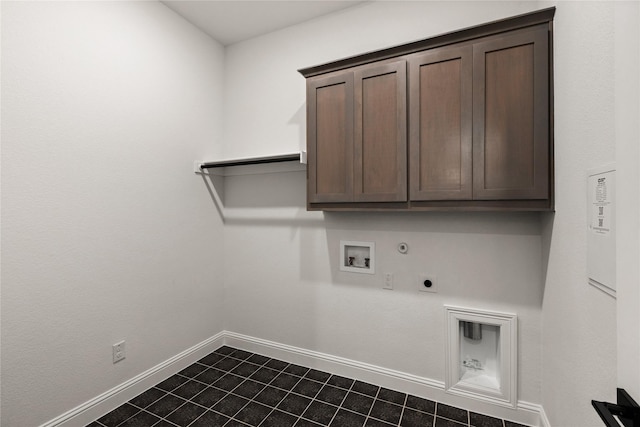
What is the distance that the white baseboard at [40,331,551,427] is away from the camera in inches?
70.6

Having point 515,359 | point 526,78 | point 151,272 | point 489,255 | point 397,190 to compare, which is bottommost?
point 515,359

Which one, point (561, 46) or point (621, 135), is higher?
point (561, 46)

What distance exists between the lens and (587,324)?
1.14m

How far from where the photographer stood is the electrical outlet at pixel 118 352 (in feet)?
6.51

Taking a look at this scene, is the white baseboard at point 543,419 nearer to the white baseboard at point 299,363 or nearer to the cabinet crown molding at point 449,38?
the white baseboard at point 299,363

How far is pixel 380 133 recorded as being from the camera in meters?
1.91

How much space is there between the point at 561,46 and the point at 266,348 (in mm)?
2844

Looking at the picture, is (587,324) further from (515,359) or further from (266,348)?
(266,348)

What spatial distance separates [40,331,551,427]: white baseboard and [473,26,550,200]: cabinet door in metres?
1.33

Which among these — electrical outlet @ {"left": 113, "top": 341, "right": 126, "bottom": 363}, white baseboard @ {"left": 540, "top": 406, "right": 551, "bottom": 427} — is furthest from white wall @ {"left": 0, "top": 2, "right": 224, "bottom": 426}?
white baseboard @ {"left": 540, "top": 406, "right": 551, "bottom": 427}

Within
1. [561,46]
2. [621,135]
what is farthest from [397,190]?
[621,135]

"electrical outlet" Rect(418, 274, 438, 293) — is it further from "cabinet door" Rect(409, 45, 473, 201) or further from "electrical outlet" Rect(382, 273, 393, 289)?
"cabinet door" Rect(409, 45, 473, 201)

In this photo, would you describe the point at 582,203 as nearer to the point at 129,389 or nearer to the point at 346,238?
the point at 346,238

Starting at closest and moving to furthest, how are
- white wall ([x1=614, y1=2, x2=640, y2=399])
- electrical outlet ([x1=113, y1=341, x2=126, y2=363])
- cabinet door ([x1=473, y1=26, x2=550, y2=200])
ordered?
1. white wall ([x1=614, y1=2, x2=640, y2=399])
2. cabinet door ([x1=473, y1=26, x2=550, y2=200])
3. electrical outlet ([x1=113, y1=341, x2=126, y2=363])
